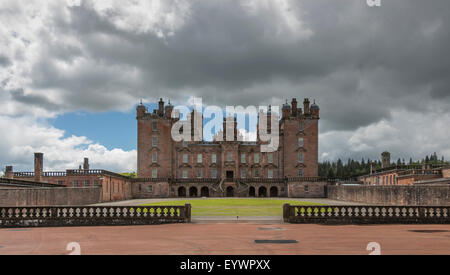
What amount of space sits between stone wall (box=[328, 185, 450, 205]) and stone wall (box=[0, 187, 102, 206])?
106 feet

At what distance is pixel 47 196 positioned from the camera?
39.5m

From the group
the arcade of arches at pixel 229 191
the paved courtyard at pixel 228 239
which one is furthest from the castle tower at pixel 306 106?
the paved courtyard at pixel 228 239

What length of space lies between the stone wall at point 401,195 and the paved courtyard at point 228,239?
16.6 m

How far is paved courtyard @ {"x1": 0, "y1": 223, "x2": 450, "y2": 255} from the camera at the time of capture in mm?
12594

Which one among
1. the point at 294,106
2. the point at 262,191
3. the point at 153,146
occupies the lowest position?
the point at 262,191

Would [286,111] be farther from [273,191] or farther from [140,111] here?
[140,111]

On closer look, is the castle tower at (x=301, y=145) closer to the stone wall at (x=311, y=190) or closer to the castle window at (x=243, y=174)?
the stone wall at (x=311, y=190)

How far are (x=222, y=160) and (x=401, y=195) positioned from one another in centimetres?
4342

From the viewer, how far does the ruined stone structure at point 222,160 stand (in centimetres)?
7588

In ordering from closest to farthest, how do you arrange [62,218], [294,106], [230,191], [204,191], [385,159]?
[62,218], [230,191], [385,159], [204,191], [294,106]

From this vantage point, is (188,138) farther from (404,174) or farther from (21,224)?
(21,224)

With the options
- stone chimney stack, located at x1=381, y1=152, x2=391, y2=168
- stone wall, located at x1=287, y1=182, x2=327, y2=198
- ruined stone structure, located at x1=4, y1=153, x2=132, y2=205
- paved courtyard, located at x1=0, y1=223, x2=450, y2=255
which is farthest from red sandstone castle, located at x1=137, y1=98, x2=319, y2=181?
paved courtyard, located at x1=0, y1=223, x2=450, y2=255

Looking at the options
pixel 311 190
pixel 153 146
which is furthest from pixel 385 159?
pixel 153 146
